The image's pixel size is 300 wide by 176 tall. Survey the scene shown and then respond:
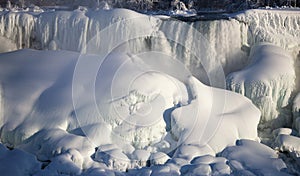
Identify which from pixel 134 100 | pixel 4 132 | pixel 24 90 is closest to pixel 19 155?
pixel 4 132

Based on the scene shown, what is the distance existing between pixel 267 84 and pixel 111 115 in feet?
11.0

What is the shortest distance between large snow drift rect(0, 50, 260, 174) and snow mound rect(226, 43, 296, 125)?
44cm

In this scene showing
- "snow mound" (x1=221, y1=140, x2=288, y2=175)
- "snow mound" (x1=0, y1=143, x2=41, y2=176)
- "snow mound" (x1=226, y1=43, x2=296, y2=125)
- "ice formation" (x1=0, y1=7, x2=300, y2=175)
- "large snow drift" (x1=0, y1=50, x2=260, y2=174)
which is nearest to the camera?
"snow mound" (x1=0, y1=143, x2=41, y2=176)

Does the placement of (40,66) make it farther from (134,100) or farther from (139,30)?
(139,30)

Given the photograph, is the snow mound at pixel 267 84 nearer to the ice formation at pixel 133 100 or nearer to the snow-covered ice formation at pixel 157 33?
the ice formation at pixel 133 100

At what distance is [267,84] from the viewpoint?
8359 mm

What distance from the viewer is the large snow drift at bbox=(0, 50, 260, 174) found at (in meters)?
6.49

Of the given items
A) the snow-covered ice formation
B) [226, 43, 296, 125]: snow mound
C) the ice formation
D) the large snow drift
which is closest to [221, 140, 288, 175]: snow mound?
the ice formation

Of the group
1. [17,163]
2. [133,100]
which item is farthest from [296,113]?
[17,163]

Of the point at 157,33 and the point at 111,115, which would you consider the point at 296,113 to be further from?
the point at 111,115

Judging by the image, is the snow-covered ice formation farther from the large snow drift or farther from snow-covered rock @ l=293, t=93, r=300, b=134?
snow-covered rock @ l=293, t=93, r=300, b=134

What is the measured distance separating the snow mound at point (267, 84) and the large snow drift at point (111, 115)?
1.45 feet

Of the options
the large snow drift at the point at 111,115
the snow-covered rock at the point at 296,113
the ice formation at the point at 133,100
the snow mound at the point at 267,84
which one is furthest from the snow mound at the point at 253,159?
the snow mound at the point at 267,84

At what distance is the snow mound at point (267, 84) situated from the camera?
330 inches
